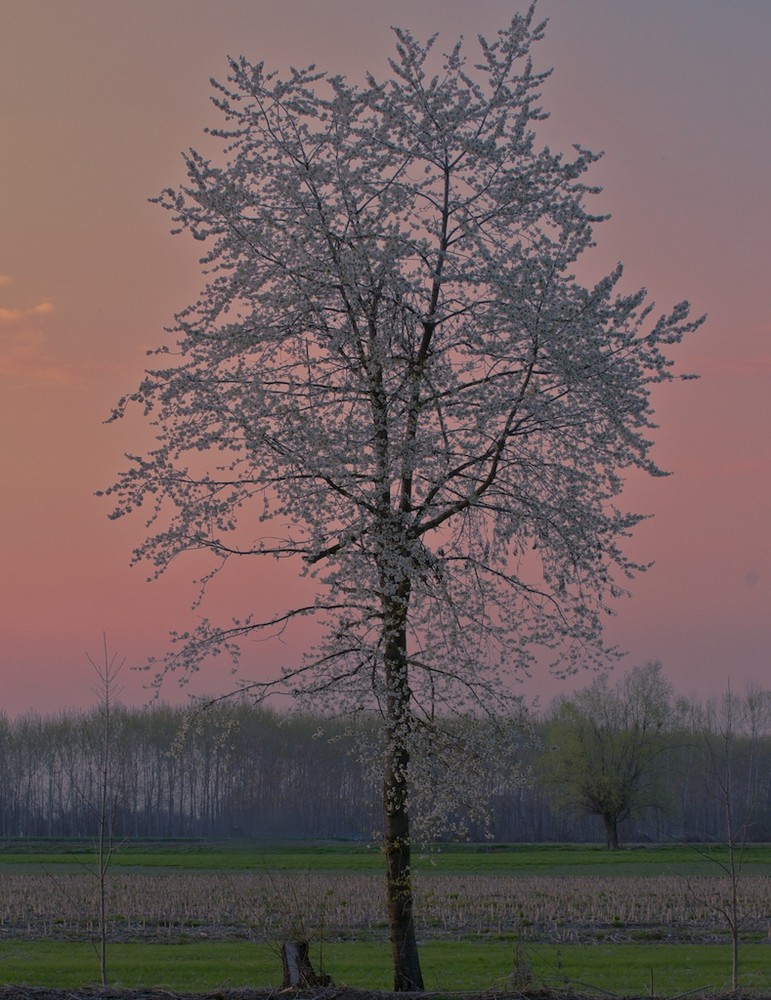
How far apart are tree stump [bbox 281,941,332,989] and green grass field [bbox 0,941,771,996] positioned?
5.05 meters

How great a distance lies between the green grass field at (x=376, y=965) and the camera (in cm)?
1686

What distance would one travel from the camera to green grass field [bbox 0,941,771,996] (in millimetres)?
16859

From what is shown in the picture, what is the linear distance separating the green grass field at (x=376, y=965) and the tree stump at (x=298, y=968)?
5052mm

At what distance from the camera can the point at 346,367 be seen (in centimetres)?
1414

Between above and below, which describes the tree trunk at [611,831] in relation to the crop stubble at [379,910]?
below

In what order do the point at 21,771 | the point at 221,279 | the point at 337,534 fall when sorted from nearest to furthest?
1. the point at 337,534
2. the point at 221,279
3. the point at 21,771

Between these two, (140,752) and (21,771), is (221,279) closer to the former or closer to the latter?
(140,752)

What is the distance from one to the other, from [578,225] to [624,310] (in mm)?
1278

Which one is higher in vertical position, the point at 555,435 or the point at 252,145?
the point at 252,145

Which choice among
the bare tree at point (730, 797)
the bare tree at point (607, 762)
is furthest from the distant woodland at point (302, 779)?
the bare tree at point (730, 797)

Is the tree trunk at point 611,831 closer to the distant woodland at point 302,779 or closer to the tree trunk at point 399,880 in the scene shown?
the distant woodland at point 302,779

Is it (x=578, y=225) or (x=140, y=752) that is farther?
(x=140, y=752)

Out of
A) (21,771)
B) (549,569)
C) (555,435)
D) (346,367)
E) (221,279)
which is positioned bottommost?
(21,771)

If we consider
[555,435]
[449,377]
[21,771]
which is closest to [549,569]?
[555,435]
